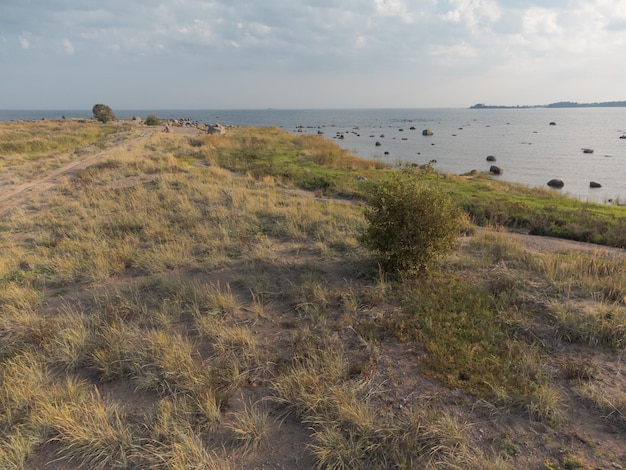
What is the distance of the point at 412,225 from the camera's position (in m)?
6.56

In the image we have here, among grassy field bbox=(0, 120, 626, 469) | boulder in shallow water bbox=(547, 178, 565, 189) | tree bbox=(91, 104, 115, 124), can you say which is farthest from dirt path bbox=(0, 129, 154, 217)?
tree bbox=(91, 104, 115, 124)

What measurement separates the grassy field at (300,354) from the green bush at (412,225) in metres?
0.41

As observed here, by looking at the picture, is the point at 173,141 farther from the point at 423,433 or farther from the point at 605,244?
the point at 423,433

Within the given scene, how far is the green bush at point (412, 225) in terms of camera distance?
657cm

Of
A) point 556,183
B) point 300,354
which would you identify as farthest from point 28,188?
point 556,183

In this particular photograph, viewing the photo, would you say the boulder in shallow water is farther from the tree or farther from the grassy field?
the tree

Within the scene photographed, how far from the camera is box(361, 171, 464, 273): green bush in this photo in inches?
259

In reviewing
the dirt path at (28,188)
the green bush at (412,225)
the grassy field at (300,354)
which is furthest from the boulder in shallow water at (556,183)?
the dirt path at (28,188)

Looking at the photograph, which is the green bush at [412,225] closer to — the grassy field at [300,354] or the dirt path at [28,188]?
the grassy field at [300,354]

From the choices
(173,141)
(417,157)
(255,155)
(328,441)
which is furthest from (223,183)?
(417,157)

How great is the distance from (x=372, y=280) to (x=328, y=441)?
12.7 feet

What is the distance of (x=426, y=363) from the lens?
14.6 feet

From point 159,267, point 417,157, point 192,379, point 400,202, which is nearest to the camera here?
point 192,379

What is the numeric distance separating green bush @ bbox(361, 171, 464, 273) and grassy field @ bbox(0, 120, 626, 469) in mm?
406
